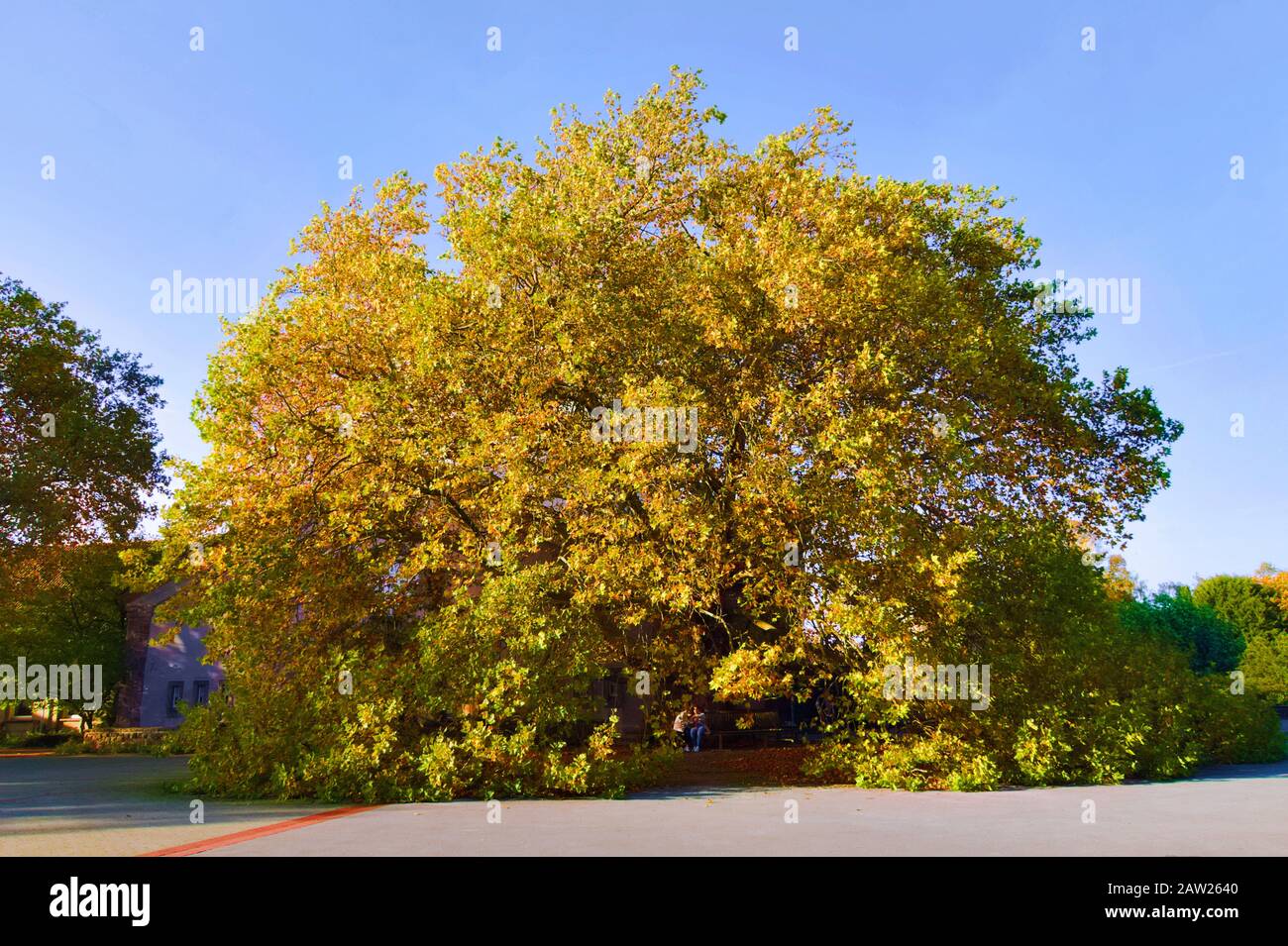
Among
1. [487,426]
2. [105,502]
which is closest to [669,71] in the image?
[487,426]

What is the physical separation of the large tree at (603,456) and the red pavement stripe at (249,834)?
6.11 ft

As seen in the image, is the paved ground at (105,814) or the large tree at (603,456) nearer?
the paved ground at (105,814)

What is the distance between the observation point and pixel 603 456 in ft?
53.9

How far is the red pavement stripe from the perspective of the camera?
919 centimetres

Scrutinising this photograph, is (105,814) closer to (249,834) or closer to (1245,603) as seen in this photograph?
(249,834)

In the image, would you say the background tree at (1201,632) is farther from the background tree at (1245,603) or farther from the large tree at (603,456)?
the large tree at (603,456)

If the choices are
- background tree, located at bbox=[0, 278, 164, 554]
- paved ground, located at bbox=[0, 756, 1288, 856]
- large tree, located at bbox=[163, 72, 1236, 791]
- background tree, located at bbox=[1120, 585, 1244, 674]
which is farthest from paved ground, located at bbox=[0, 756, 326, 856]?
background tree, located at bbox=[1120, 585, 1244, 674]

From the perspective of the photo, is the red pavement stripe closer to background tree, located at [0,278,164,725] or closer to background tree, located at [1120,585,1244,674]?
background tree, located at [0,278,164,725]

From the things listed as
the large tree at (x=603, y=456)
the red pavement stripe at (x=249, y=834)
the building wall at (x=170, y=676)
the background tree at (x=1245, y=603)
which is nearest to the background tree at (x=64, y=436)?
the building wall at (x=170, y=676)

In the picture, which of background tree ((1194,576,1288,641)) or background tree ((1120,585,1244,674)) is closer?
background tree ((1120,585,1244,674))

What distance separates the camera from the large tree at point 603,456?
15695mm

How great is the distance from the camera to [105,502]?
31.1 metres

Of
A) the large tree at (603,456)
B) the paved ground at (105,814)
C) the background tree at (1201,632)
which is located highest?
the large tree at (603,456)

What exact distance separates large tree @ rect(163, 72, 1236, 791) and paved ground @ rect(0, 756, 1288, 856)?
2489 mm
